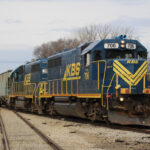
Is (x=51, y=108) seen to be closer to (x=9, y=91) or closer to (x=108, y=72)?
(x=108, y=72)

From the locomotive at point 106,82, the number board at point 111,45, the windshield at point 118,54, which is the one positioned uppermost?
the number board at point 111,45

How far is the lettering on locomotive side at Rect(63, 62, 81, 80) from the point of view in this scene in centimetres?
1395

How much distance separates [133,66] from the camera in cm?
1127

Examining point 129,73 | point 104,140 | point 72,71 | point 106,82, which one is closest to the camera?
point 104,140

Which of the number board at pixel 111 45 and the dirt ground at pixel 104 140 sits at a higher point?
the number board at pixel 111 45

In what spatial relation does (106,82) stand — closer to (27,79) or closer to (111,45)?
(111,45)

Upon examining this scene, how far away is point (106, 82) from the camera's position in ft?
38.7

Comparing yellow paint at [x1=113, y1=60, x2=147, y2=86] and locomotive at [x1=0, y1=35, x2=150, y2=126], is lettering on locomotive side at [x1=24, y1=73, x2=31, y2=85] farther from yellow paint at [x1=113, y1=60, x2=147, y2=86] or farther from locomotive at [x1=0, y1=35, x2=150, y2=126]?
yellow paint at [x1=113, y1=60, x2=147, y2=86]

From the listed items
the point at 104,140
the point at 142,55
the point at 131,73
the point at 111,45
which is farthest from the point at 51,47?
the point at 104,140

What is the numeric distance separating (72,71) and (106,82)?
3.22 metres

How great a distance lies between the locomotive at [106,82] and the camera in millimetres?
A: 11023

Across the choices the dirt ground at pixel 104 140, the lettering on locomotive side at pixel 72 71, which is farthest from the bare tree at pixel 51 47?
the dirt ground at pixel 104 140

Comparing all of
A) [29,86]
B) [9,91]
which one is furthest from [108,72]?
[9,91]

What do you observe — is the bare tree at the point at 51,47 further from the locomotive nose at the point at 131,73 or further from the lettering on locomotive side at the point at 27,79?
the locomotive nose at the point at 131,73
